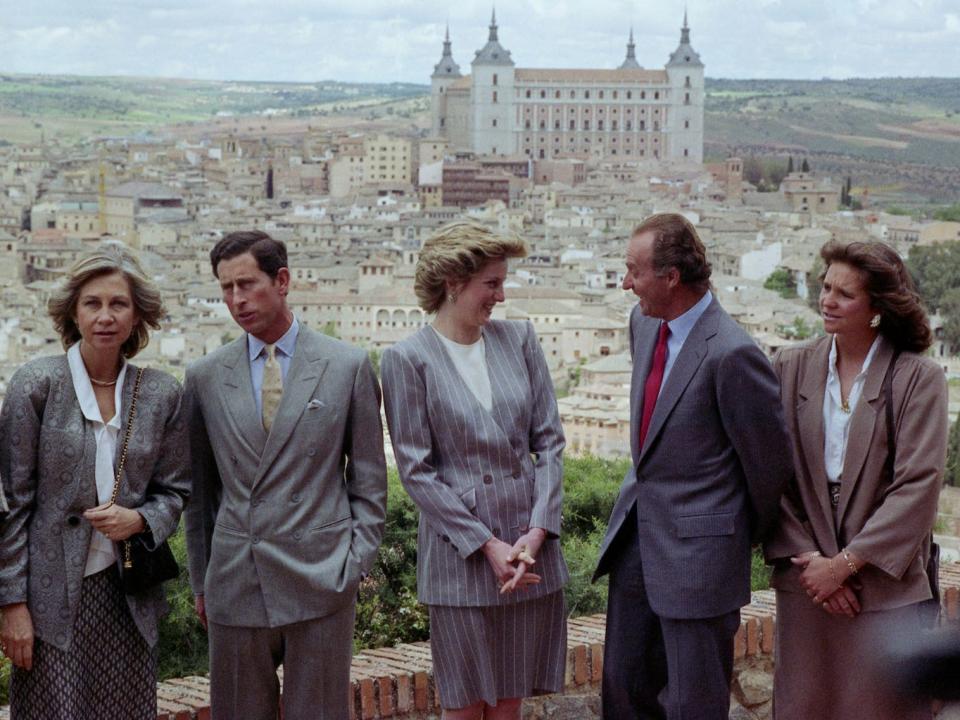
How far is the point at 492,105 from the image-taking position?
71.4m

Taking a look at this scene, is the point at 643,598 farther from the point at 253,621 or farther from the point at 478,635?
→ the point at 253,621

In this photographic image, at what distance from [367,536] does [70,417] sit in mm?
403

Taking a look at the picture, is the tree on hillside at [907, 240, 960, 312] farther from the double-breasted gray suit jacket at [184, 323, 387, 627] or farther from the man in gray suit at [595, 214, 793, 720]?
the double-breasted gray suit jacket at [184, 323, 387, 627]

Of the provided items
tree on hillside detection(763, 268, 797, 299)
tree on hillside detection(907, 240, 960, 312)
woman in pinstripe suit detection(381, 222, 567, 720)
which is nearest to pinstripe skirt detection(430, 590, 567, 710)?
woman in pinstripe suit detection(381, 222, 567, 720)

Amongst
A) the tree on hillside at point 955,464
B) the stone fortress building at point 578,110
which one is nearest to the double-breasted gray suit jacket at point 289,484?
the tree on hillside at point 955,464

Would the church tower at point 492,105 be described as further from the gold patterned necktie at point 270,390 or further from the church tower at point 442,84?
the gold patterned necktie at point 270,390

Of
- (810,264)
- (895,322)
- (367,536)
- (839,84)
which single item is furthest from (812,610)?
(839,84)

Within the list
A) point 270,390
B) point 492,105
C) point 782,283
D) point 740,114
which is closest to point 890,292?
point 270,390

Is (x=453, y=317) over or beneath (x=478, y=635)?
over

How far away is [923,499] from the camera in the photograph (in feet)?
6.62

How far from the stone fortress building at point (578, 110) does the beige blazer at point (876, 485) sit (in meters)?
69.3

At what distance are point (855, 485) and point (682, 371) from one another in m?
0.28

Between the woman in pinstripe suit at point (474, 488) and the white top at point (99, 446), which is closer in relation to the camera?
the white top at point (99, 446)

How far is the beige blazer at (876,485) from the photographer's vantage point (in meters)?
2.01
